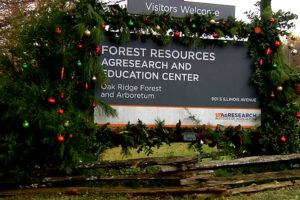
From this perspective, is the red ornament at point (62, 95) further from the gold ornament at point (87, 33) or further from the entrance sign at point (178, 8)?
the entrance sign at point (178, 8)

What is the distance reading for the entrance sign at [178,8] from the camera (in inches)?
263

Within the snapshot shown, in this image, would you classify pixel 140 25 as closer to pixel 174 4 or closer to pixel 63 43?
pixel 174 4

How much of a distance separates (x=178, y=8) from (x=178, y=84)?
133cm

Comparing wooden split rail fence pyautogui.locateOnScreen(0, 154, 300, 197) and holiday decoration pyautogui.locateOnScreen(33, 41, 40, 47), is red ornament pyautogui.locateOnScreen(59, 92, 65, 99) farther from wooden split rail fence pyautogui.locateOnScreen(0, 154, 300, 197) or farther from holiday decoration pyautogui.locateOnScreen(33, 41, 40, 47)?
wooden split rail fence pyautogui.locateOnScreen(0, 154, 300, 197)

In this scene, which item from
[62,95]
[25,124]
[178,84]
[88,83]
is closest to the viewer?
[25,124]

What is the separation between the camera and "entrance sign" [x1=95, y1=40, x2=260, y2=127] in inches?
260

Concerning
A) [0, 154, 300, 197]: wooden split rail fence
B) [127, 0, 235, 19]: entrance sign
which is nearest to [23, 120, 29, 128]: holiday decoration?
[0, 154, 300, 197]: wooden split rail fence

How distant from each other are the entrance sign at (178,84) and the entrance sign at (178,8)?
0.54m

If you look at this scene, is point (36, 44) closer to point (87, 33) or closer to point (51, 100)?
point (87, 33)

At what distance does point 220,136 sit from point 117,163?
1874 mm

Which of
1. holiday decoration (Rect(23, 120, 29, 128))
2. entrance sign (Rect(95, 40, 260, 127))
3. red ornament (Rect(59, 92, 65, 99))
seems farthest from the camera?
entrance sign (Rect(95, 40, 260, 127))

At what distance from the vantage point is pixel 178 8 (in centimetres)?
692

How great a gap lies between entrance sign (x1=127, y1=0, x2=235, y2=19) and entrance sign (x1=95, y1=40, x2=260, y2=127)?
54 centimetres

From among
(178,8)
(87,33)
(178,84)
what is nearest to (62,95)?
(87,33)
